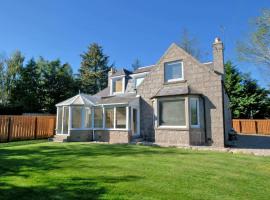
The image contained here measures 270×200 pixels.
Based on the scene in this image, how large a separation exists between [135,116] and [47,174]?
431 inches

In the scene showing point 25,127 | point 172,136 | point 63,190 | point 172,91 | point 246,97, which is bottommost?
point 63,190

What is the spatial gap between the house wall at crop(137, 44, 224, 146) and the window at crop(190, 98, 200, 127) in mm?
572

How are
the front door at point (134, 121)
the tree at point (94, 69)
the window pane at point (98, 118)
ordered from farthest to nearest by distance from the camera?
1. the tree at point (94, 69)
2. the window pane at point (98, 118)
3. the front door at point (134, 121)

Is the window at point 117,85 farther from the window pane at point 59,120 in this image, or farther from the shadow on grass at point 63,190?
the shadow on grass at point 63,190

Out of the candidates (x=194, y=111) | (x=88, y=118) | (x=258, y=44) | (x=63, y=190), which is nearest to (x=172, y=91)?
(x=194, y=111)

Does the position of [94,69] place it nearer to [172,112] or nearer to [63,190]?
[172,112]

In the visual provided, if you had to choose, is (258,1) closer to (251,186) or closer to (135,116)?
(135,116)

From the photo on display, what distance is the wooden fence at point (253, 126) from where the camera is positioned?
81.1 ft

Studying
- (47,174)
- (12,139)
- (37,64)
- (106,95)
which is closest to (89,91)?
(37,64)

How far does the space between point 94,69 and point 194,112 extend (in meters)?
41.3

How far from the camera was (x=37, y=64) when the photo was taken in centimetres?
3806

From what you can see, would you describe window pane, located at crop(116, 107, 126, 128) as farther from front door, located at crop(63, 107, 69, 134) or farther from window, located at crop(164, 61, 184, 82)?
front door, located at crop(63, 107, 69, 134)

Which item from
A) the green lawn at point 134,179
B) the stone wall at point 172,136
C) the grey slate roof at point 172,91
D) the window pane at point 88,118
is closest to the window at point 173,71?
the grey slate roof at point 172,91

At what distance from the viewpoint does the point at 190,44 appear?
3178 centimetres
